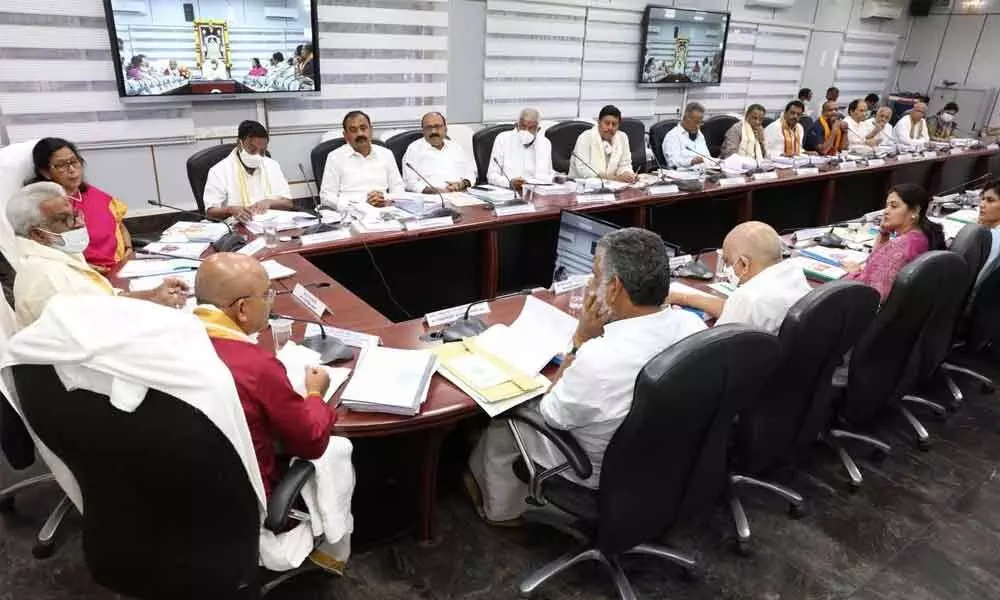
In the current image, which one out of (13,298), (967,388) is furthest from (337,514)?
(967,388)

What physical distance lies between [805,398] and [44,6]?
14.5 ft

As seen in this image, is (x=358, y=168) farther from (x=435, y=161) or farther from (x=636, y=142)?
(x=636, y=142)

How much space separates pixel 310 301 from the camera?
7.06 feet

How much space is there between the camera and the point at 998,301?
9.12 feet

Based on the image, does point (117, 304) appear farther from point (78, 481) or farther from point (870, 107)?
point (870, 107)

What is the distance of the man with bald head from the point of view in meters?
1.30

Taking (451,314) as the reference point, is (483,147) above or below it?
above

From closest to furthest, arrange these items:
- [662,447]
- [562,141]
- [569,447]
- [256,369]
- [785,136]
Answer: [256,369] → [662,447] → [569,447] → [562,141] → [785,136]

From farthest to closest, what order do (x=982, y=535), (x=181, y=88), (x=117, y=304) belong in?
(x=181, y=88)
(x=982, y=535)
(x=117, y=304)

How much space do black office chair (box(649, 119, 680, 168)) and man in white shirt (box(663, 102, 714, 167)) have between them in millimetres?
68

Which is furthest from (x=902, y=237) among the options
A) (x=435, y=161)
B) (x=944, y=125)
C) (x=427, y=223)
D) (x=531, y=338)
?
(x=944, y=125)

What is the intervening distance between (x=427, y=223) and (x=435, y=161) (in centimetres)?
140

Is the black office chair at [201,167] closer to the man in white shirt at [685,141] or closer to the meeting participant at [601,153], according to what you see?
the meeting participant at [601,153]

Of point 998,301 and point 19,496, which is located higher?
point 998,301
